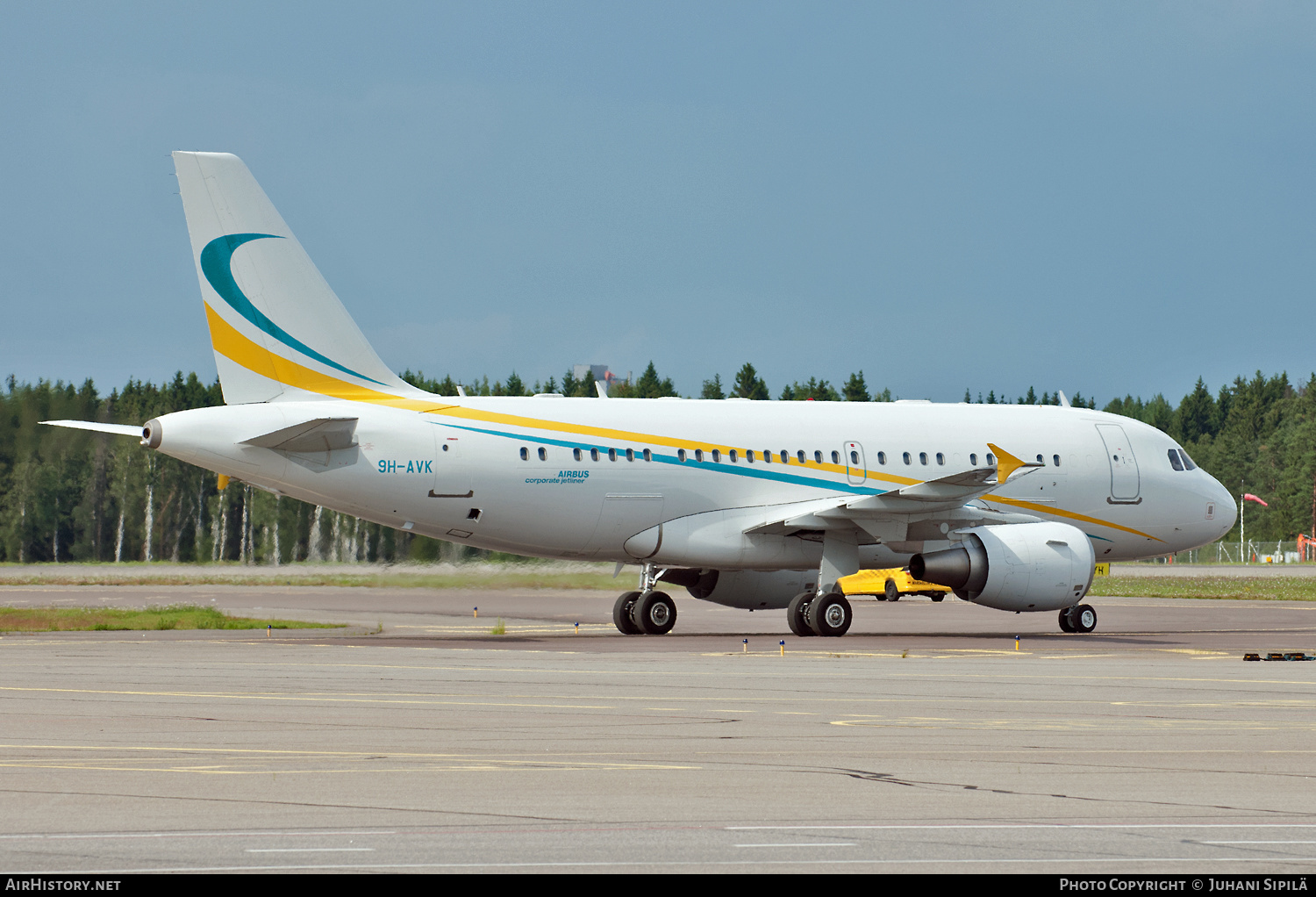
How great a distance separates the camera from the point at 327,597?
4897cm

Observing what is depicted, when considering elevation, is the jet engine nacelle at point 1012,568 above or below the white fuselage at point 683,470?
below

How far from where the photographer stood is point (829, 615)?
97.6 ft

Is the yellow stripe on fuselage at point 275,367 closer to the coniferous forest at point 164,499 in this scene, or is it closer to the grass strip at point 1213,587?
the coniferous forest at point 164,499

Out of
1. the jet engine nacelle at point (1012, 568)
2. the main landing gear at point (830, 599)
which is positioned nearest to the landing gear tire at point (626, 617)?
the main landing gear at point (830, 599)

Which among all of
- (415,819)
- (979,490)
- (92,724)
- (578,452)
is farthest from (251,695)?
(979,490)

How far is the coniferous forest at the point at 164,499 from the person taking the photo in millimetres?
46531

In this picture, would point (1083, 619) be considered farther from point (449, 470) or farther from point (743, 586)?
point (449, 470)

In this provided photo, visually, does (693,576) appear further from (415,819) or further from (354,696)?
(415,819)

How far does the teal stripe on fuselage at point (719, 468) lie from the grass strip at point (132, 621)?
23.0ft

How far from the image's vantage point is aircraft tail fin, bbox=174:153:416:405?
27109mm

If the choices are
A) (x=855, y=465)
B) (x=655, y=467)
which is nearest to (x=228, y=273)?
(x=655, y=467)

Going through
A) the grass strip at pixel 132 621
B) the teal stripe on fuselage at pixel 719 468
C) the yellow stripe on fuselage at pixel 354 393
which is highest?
the yellow stripe on fuselage at pixel 354 393
